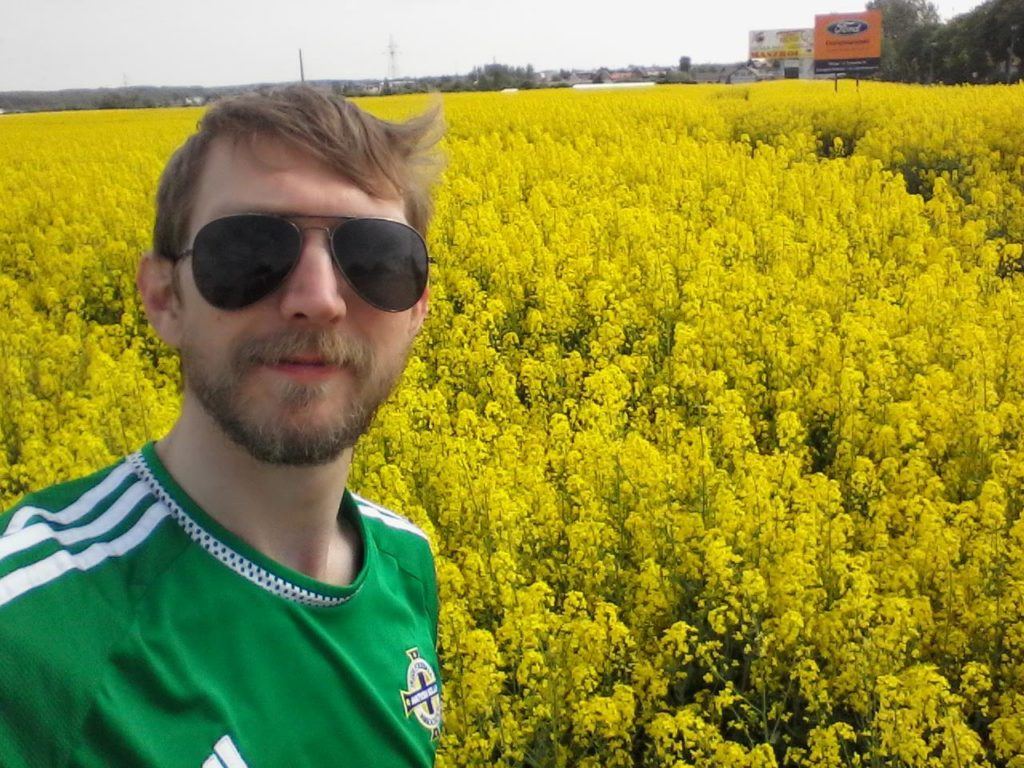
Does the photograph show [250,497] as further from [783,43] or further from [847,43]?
[783,43]

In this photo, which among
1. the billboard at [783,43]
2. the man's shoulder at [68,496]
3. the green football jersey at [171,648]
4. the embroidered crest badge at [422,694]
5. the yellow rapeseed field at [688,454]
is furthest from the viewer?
the billboard at [783,43]

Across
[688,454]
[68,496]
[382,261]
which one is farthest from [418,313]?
[688,454]

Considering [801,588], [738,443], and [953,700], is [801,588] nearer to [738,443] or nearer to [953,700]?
[953,700]

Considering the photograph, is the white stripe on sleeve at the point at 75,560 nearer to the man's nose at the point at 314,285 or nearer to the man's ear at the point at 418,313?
the man's nose at the point at 314,285

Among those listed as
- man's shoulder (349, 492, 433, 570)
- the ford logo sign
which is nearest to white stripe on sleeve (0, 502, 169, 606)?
man's shoulder (349, 492, 433, 570)

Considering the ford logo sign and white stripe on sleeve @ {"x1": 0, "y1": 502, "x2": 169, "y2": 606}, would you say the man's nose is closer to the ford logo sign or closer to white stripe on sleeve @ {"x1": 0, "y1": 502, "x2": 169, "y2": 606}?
white stripe on sleeve @ {"x1": 0, "y1": 502, "x2": 169, "y2": 606}

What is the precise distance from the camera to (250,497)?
1.47 meters

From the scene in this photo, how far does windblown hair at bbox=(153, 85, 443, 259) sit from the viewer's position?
148 centimetres

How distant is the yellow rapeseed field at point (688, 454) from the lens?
3055mm

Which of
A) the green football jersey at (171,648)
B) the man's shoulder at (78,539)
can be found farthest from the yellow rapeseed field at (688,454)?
the man's shoulder at (78,539)

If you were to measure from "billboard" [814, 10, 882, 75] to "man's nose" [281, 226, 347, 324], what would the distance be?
21.2 m

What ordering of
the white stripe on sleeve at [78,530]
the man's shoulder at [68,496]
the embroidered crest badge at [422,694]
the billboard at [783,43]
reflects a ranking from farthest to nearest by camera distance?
the billboard at [783,43]
the embroidered crest badge at [422,694]
the man's shoulder at [68,496]
the white stripe on sleeve at [78,530]

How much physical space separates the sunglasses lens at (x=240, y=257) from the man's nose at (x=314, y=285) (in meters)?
0.02

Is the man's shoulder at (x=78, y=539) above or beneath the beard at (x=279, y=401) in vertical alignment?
beneath
